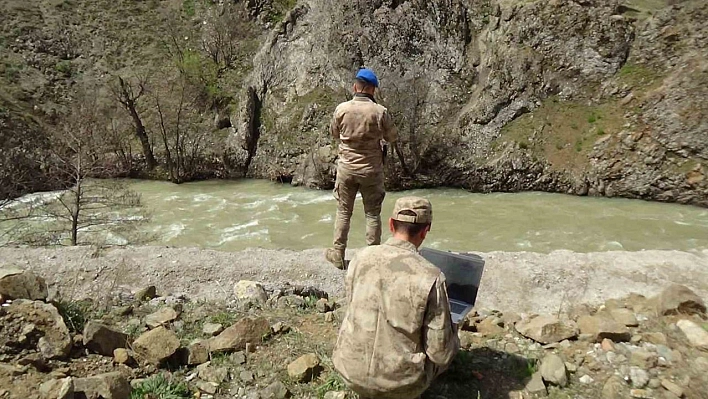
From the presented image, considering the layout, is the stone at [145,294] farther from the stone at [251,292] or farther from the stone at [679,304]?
the stone at [679,304]

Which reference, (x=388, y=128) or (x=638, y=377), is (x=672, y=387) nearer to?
(x=638, y=377)

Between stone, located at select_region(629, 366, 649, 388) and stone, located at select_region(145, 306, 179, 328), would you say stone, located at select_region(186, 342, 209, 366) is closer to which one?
stone, located at select_region(145, 306, 179, 328)

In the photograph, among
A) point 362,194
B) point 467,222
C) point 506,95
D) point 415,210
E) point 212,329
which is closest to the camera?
point 415,210

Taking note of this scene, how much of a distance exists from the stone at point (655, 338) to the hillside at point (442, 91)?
45.3 feet

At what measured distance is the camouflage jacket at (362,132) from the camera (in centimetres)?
575

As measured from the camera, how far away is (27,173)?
770 inches

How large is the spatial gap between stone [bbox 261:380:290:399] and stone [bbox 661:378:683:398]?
2695 millimetres

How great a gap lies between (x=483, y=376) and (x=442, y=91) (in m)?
19.2

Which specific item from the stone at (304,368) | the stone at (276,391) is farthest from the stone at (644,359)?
the stone at (276,391)

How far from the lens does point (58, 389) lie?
8.70ft

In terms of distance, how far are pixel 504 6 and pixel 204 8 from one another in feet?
77.8

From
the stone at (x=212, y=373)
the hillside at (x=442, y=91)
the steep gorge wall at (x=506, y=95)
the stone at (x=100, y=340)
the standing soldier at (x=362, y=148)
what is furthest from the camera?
the hillside at (x=442, y=91)

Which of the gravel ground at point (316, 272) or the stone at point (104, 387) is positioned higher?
the stone at point (104, 387)

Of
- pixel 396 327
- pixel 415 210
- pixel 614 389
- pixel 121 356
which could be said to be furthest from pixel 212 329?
pixel 614 389
